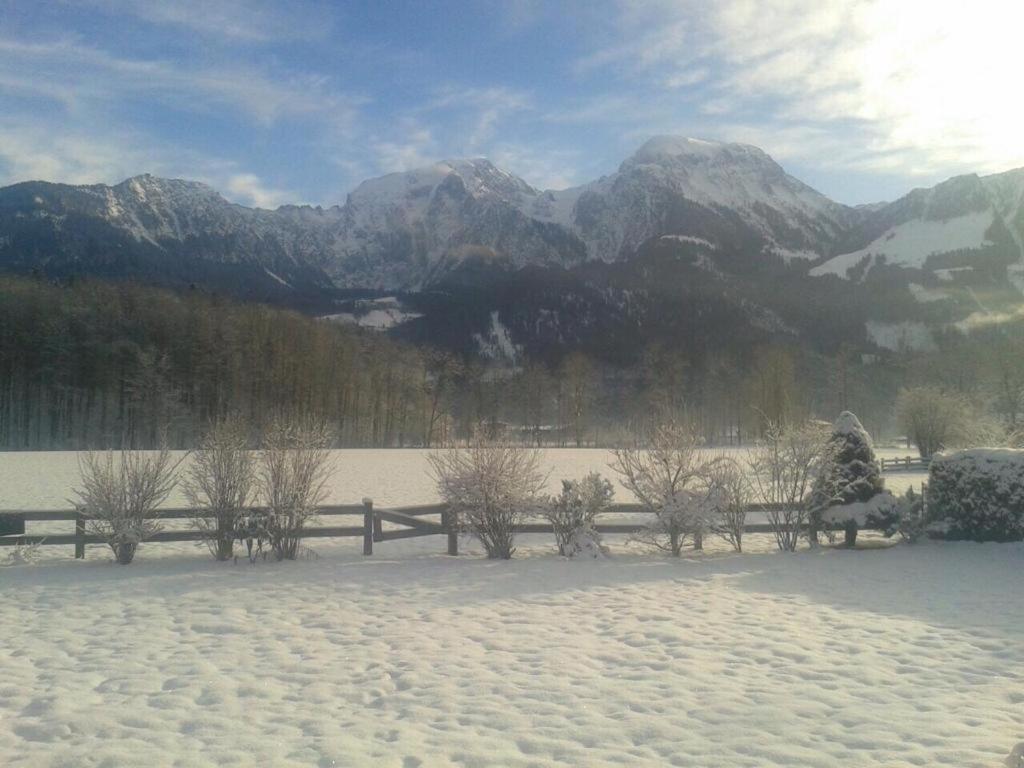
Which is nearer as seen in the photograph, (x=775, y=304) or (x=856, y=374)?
(x=856, y=374)

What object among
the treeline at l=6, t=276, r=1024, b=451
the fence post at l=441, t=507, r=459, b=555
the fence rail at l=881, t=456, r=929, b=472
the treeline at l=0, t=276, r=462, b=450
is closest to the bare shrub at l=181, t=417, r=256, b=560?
the fence post at l=441, t=507, r=459, b=555

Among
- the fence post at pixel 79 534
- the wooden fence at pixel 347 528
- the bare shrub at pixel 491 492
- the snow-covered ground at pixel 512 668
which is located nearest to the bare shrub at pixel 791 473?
the wooden fence at pixel 347 528

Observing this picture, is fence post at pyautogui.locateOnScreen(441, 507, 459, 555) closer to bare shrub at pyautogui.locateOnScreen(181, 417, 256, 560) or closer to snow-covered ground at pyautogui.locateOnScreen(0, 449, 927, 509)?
snow-covered ground at pyautogui.locateOnScreen(0, 449, 927, 509)

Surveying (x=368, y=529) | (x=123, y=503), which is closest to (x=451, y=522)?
(x=368, y=529)

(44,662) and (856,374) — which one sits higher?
(856,374)

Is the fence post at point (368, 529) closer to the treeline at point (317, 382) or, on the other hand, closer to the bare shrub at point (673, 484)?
the bare shrub at point (673, 484)

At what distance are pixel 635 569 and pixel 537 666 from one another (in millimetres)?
5359

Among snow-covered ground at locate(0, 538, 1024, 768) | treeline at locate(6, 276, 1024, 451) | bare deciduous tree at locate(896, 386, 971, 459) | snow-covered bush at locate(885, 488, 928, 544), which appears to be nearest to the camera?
snow-covered ground at locate(0, 538, 1024, 768)

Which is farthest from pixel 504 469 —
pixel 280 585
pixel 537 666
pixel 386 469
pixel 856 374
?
pixel 856 374

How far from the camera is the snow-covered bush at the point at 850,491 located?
14.0 meters

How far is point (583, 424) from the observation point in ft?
280

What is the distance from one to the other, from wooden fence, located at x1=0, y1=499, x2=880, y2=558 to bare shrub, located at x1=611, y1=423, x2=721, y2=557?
0.43 meters

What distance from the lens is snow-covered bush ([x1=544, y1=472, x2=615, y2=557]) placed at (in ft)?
43.7

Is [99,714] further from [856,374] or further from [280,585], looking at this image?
[856,374]
